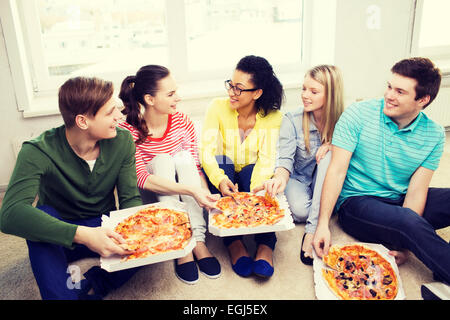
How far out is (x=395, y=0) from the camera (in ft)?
Result: 10.7

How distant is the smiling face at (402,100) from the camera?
179 centimetres

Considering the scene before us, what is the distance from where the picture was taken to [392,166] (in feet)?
6.43

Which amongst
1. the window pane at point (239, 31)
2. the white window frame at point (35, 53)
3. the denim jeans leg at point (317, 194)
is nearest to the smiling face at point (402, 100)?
the denim jeans leg at point (317, 194)

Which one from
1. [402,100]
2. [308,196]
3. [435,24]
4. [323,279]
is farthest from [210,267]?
[435,24]

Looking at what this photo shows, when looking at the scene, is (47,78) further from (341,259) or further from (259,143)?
(341,259)

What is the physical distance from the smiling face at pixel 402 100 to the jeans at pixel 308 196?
427mm

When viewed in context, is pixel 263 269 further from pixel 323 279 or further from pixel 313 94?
pixel 313 94

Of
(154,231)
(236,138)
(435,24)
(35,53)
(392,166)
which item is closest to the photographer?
(154,231)

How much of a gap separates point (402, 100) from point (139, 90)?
4.38ft

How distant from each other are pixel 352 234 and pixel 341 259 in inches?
14.8

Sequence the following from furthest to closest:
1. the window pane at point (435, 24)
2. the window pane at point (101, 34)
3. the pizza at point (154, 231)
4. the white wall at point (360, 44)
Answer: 1. the window pane at point (435, 24)
2. the white wall at point (360, 44)
3. the window pane at point (101, 34)
4. the pizza at point (154, 231)

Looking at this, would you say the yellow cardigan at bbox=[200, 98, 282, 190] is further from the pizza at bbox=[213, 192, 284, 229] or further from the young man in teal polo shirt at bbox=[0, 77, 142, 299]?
the young man in teal polo shirt at bbox=[0, 77, 142, 299]

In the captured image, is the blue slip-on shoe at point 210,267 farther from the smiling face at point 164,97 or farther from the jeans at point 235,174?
the smiling face at point 164,97
